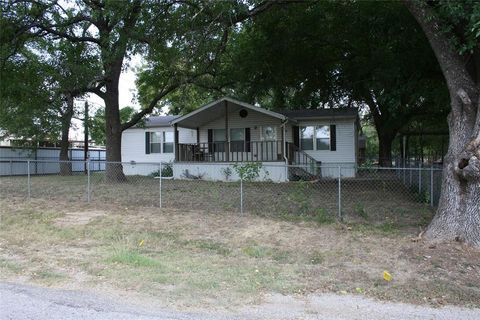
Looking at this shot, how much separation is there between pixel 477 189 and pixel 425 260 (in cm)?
156

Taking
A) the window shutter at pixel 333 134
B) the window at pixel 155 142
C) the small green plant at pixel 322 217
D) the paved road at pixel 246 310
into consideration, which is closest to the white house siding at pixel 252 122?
the window shutter at pixel 333 134

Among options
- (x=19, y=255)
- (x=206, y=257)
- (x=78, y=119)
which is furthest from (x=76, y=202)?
(x=78, y=119)

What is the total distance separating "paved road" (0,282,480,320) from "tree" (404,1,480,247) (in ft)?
8.89

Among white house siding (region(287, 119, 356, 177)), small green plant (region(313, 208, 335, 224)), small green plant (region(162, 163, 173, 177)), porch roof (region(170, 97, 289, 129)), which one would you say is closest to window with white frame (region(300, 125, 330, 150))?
white house siding (region(287, 119, 356, 177))

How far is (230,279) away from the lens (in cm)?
581

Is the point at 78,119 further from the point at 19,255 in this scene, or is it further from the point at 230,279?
the point at 230,279

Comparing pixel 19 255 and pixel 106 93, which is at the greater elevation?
pixel 106 93

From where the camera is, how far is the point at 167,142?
27.0 m

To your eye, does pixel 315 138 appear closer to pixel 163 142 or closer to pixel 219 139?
pixel 219 139

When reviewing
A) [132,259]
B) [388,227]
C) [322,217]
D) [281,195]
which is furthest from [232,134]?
[132,259]

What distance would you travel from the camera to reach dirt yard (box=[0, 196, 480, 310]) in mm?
5414

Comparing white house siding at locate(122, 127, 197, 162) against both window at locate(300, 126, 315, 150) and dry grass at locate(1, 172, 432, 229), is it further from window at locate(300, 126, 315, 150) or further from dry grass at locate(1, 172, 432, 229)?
dry grass at locate(1, 172, 432, 229)

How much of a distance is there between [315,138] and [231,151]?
4.40 meters

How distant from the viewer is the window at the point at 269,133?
2191 centimetres
